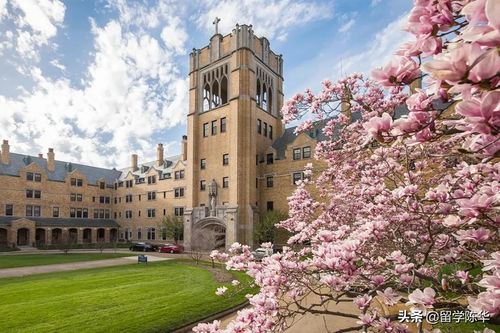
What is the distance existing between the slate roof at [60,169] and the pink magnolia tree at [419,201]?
156 feet

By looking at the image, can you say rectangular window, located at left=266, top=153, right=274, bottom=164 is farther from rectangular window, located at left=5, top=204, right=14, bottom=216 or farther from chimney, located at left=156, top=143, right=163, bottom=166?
rectangular window, located at left=5, top=204, right=14, bottom=216

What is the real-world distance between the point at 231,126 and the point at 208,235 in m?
11.5

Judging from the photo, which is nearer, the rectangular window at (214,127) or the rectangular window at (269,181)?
the rectangular window at (269,181)

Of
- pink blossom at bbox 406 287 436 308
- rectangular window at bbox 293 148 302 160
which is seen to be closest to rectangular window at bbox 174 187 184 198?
rectangular window at bbox 293 148 302 160

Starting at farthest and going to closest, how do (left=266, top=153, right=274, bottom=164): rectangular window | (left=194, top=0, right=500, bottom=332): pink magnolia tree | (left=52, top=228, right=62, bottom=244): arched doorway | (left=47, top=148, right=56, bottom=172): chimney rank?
(left=47, top=148, right=56, bottom=172): chimney
(left=52, top=228, right=62, bottom=244): arched doorway
(left=266, top=153, right=274, bottom=164): rectangular window
(left=194, top=0, right=500, bottom=332): pink magnolia tree

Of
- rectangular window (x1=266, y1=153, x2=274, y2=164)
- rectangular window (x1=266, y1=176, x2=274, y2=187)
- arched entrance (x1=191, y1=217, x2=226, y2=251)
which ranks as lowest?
arched entrance (x1=191, y1=217, x2=226, y2=251)

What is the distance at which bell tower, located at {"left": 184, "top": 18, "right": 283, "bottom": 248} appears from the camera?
29875 millimetres

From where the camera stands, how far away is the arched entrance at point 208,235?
24969mm

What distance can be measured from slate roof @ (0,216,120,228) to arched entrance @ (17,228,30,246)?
5.04 feet

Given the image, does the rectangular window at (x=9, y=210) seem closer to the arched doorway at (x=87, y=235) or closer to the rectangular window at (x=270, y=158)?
the arched doorway at (x=87, y=235)

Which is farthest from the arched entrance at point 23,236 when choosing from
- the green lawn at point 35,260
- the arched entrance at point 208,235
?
the arched entrance at point 208,235

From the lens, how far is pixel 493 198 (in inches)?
68.0

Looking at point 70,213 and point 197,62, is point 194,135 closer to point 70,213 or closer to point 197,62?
point 197,62

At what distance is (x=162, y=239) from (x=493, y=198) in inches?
1691
